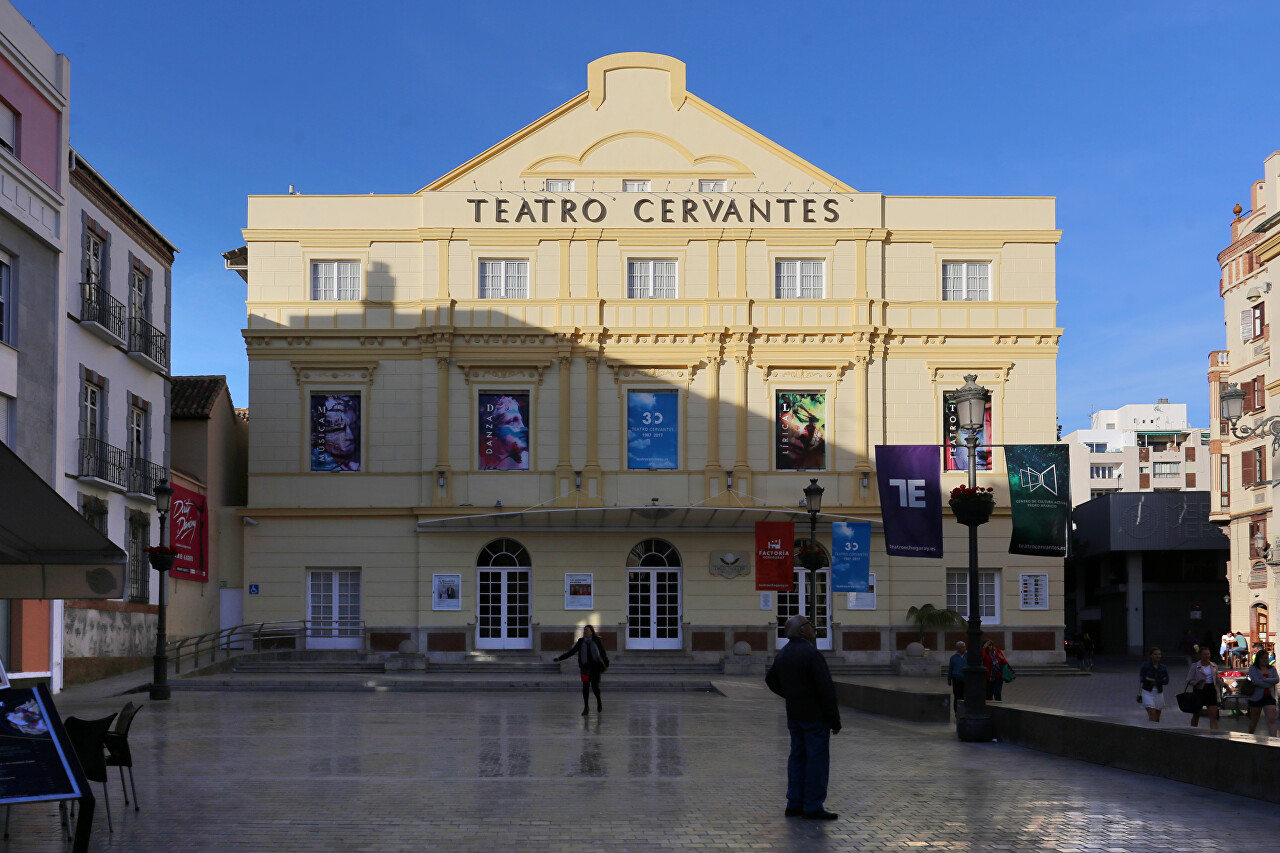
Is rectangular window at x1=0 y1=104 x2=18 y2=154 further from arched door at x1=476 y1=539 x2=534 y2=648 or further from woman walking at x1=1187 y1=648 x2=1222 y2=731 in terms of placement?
woman walking at x1=1187 y1=648 x2=1222 y2=731

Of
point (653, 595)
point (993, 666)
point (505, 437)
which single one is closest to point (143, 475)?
point (505, 437)

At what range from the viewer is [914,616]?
37781 mm

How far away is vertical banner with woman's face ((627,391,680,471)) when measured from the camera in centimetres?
3812

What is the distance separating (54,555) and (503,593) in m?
26.0

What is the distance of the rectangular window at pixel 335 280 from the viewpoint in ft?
127

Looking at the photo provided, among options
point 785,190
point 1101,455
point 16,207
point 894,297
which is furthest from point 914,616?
point 1101,455

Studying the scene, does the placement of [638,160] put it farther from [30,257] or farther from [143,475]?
[30,257]

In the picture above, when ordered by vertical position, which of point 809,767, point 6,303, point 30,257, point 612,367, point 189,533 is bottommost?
point 809,767

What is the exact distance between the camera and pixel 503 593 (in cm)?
3803

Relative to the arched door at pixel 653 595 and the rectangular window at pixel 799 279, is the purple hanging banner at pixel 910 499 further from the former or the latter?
the arched door at pixel 653 595

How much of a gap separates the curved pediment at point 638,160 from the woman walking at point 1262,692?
22.6 m

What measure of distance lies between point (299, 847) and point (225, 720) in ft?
39.1

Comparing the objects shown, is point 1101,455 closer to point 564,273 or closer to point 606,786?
point 564,273

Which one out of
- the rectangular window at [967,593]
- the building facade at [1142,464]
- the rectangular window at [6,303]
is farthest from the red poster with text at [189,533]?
the building facade at [1142,464]
